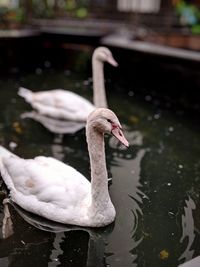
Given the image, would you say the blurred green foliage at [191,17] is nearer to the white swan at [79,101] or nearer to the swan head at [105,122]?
the white swan at [79,101]

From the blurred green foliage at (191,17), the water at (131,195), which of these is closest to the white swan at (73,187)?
the water at (131,195)

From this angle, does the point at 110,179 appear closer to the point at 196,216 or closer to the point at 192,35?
the point at 196,216

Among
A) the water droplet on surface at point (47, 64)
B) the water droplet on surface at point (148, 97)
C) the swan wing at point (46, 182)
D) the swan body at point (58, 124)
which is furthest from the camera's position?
the water droplet on surface at point (47, 64)

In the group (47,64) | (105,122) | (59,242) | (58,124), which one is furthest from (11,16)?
(59,242)

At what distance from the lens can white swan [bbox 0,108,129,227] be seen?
4.21 meters

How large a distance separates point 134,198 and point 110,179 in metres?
0.51

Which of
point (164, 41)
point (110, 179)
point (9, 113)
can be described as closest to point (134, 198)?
point (110, 179)

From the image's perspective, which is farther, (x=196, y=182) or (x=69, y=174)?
(x=196, y=182)

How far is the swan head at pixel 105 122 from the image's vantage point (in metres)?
4.15

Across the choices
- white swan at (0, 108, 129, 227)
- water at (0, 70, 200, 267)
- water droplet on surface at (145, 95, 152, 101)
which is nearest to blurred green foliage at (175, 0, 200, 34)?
water droplet on surface at (145, 95, 152, 101)

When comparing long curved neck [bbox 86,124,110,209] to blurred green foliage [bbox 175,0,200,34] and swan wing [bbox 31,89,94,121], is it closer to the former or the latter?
swan wing [bbox 31,89,94,121]

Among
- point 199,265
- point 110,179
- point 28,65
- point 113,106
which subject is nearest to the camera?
point 199,265

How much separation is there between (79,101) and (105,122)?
3.22 metres

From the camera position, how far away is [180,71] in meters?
9.17
